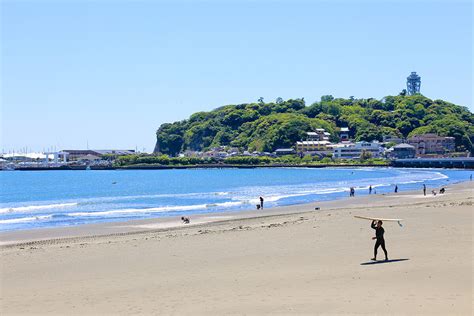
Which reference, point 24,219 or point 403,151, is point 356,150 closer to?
point 403,151

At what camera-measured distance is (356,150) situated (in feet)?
612

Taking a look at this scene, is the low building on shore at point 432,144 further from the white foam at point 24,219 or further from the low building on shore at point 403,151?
the white foam at point 24,219

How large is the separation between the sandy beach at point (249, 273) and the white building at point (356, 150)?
163425mm

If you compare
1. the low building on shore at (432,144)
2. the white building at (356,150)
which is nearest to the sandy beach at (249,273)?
the white building at (356,150)

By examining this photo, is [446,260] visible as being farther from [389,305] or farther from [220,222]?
[220,222]

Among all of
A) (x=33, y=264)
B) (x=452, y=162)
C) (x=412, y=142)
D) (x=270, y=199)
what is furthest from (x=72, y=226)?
(x=412, y=142)

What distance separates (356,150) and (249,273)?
574 feet

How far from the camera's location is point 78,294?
13.3 meters

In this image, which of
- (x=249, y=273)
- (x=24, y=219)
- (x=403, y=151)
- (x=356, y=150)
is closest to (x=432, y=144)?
(x=403, y=151)

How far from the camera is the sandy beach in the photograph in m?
11.8

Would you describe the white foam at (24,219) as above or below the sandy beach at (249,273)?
below

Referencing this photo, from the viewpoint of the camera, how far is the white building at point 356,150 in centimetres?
18538

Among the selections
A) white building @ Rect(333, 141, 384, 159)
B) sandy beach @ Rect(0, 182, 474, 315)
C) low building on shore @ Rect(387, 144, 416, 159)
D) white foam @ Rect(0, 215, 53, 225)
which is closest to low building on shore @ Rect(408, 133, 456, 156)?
low building on shore @ Rect(387, 144, 416, 159)

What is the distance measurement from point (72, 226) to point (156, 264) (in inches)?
622
